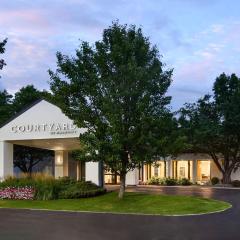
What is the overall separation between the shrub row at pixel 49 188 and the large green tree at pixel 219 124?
13.2 meters

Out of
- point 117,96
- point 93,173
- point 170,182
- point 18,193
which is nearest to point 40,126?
point 93,173

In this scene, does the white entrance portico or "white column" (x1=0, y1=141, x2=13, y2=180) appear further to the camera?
"white column" (x1=0, y1=141, x2=13, y2=180)

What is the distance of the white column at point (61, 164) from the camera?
45.0 meters

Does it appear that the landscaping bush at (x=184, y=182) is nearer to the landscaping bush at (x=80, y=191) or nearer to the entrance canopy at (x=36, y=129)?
the entrance canopy at (x=36, y=129)

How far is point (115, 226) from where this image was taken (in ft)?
59.7

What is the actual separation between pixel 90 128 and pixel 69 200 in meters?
4.24

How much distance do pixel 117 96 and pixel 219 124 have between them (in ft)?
59.7

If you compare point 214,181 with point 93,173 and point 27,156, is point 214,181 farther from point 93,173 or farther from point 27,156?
point 27,156

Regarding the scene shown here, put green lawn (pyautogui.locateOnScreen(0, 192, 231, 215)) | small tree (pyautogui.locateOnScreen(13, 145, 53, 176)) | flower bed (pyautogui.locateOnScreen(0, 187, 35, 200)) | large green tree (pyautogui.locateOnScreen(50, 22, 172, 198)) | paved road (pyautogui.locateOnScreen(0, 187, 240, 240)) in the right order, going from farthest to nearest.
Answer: small tree (pyautogui.locateOnScreen(13, 145, 53, 176)) < flower bed (pyautogui.locateOnScreen(0, 187, 35, 200)) < large green tree (pyautogui.locateOnScreen(50, 22, 172, 198)) < green lawn (pyautogui.locateOnScreen(0, 192, 231, 215)) < paved road (pyautogui.locateOnScreen(0, 187, 240, 240))

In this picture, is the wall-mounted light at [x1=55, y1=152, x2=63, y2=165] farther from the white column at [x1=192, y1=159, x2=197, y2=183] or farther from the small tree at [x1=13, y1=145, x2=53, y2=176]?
the white column at [x1=192, y1=159, x2=197, y2=183]

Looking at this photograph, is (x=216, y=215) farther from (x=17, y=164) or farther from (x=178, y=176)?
(x=17, y=164)

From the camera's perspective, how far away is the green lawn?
2334cm

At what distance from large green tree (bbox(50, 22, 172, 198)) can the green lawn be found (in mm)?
1643

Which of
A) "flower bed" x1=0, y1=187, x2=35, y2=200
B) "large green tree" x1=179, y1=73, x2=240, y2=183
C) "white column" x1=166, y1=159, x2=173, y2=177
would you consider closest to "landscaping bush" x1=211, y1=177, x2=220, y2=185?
"large green tree" x1=179, y1=73, x2=240, y2=183
